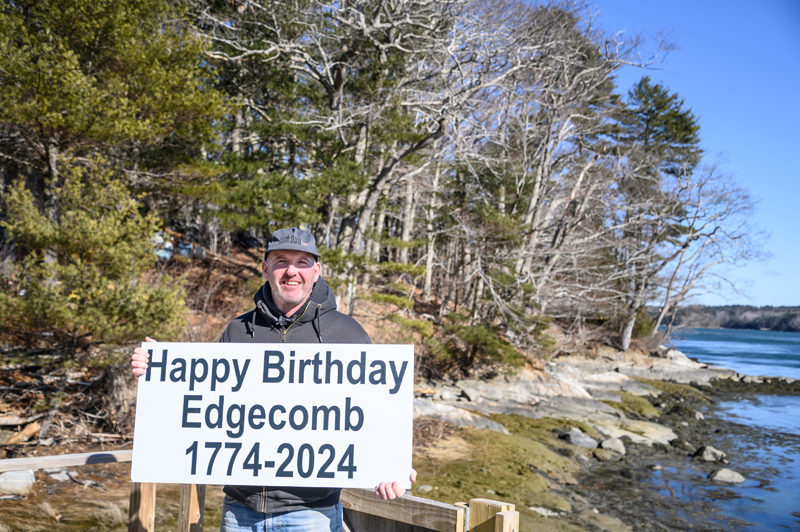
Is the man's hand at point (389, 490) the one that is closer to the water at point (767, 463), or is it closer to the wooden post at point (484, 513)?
the wooden post at point (484, 513)

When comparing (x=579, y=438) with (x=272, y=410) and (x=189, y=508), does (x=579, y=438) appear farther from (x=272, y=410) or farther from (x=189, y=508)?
(x=272, y=410)

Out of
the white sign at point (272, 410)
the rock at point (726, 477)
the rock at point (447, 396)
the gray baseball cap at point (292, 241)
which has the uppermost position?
the gray baseball cap at point (292, 241)

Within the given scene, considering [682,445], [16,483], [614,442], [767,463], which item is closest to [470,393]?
[614,442]

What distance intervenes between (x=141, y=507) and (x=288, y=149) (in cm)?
1587

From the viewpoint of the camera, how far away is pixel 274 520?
98.8 inches

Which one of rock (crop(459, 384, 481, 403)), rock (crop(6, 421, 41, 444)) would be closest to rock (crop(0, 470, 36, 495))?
rock (crop(6, 421, 41, 444))

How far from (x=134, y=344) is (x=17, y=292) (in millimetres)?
1681

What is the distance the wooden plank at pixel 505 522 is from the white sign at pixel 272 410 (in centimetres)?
54

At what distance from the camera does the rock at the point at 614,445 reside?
44.8ft

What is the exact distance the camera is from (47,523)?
17.4 ft

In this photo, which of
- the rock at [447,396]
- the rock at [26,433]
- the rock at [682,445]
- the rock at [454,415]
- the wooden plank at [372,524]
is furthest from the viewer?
the rock at [447,396]

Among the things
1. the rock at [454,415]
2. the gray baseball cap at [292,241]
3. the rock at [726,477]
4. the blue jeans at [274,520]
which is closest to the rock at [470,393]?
the rock at [454,415]

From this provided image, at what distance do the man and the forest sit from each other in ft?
18.8

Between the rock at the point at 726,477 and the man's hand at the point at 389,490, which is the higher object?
the man's hand at the point at 389,490
